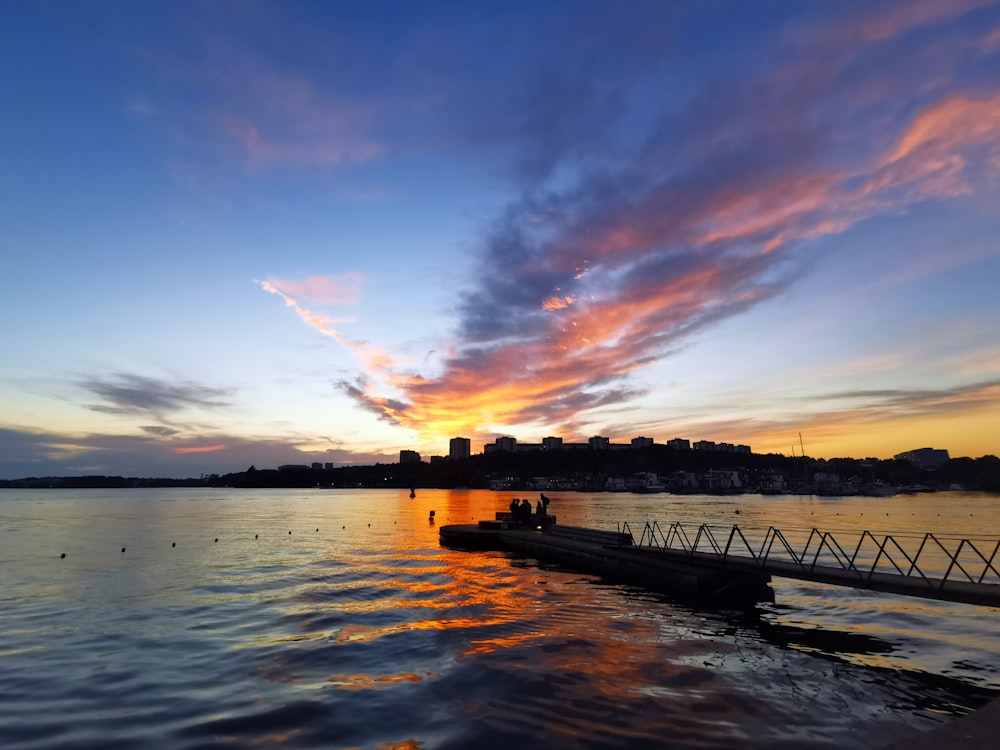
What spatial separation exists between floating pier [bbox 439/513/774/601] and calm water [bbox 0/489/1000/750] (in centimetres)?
165

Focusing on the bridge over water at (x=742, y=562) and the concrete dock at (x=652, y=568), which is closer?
the concrete dock at (x=652, y=568)

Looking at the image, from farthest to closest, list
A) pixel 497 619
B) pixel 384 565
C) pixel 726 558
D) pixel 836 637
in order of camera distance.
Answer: pixel 384 565, pixel 726 558, pixel 497 619, pixel 836 637

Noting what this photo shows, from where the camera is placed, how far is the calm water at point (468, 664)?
539 inches

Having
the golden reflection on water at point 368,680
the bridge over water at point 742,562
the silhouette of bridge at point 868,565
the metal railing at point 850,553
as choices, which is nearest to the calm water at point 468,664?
the golden reflection on water at point 368,680

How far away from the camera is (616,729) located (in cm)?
1359

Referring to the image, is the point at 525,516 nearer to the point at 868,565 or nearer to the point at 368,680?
the point at 868,565

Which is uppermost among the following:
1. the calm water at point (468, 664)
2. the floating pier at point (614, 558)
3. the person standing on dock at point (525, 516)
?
the person standing on dock at point (525, 516)

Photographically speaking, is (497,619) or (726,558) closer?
(497,619)

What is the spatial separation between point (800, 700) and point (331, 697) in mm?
13059

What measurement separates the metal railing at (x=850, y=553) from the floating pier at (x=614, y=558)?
1333mm

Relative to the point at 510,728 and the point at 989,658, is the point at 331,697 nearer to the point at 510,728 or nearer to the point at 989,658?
the point at 510,728

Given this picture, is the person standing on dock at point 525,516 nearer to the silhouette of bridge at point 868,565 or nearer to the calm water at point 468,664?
the silhouette of bridge at point 868,565

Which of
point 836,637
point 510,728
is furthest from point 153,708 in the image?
point 836,637

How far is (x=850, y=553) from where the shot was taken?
180 feet
